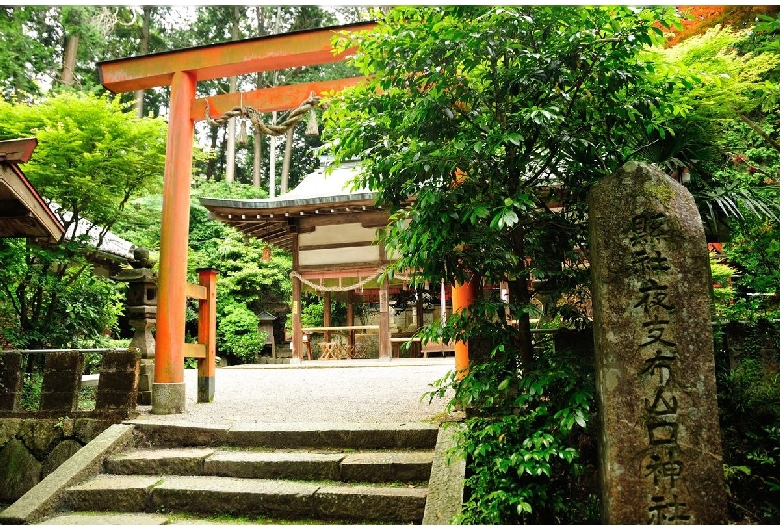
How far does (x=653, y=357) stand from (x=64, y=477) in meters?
5.00

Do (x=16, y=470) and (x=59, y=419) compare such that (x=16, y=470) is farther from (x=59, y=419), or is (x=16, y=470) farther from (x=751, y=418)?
(x=751, y=418)

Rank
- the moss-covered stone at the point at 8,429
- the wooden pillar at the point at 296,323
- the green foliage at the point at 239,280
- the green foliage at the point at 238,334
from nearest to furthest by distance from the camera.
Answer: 1. the moss-covered stone at the point at 8,429
2. the wooden pillar at the point at 296,323
3. the green foliage at the point at 238,334
4. the green foliage at the point at 239,280

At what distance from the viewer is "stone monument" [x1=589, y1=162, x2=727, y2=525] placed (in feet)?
9.62

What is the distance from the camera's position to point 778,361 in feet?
14.1

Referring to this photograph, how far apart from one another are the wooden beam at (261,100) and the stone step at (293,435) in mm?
3947

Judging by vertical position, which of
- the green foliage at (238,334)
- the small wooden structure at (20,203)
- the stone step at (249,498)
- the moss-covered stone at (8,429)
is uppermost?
the small wooden structure at (20,203)

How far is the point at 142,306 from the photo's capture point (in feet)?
22.6

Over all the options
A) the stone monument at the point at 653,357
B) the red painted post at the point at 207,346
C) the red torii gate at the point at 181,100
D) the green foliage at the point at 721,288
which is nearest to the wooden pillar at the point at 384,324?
the red painted post at the point at 207,346

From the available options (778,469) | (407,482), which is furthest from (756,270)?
(407,482)

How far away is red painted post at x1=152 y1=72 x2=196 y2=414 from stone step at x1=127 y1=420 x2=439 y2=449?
2.30 ft

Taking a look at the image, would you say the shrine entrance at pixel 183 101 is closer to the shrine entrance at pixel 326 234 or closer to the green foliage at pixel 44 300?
the green foliage at pixel 44 300

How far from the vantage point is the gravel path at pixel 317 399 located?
5.64m

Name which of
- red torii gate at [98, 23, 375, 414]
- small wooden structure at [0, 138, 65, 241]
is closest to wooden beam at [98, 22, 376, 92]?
red torii gate at [98, 23, 375, 414]

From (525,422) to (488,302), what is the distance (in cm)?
87
